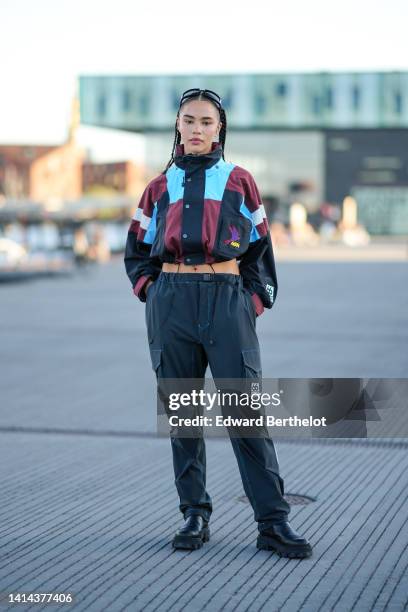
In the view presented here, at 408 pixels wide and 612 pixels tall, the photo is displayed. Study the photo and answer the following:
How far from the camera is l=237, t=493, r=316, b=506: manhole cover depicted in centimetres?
547

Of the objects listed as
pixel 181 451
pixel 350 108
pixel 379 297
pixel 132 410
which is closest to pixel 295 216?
pixel 350 108

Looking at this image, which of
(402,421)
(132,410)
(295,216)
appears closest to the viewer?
(402,421)

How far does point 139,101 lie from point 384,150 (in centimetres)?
1889

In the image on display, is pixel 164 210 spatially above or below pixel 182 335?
above

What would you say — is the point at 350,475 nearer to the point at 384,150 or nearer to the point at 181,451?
the point at 181,451

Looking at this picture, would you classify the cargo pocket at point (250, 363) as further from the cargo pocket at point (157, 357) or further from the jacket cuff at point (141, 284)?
the jacket cuff at point (141, 284)

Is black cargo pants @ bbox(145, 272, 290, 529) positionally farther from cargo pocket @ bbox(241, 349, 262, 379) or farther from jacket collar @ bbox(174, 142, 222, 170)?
jacket collar @ bbox(174, 142, 222, 170)

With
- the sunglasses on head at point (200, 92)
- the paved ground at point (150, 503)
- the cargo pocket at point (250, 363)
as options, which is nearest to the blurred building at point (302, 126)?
the paved ground at point (150, 503)

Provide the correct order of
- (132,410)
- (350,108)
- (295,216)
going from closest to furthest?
(132,410), (295,216), (350,108)

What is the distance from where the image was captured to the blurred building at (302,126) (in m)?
81.0

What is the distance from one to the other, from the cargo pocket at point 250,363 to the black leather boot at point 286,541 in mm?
602

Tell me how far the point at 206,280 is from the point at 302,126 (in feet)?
261

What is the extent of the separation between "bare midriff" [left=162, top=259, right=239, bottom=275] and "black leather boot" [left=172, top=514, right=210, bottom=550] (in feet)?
3.32

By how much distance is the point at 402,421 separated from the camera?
776 cm
